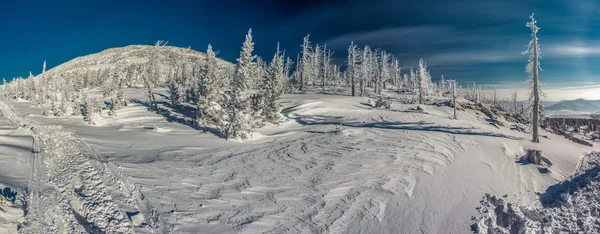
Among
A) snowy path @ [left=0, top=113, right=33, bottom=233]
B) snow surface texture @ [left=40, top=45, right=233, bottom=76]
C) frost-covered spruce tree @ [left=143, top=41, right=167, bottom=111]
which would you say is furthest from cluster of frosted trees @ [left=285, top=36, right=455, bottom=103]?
snow surface texture @ [left=40, top=45, right=233, bottom=76]

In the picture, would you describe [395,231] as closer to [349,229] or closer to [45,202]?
[349,229]

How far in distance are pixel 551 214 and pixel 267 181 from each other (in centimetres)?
958

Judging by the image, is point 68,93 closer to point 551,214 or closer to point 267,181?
point 267,181

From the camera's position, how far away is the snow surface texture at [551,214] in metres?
8.22

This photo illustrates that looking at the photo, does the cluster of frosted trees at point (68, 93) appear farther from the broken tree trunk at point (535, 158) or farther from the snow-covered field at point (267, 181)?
the broken tree trunk at point (535, 158)

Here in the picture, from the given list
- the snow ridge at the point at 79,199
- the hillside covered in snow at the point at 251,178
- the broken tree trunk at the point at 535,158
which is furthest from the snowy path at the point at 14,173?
the broken tree trunk at the point at 535,158

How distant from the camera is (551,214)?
8883 mm

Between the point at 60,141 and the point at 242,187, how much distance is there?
14.7 metres

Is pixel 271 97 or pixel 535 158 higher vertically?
pixel 271 97

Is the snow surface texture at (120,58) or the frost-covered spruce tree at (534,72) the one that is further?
the snow surface texture at (120,58)

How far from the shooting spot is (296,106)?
42.5 metres

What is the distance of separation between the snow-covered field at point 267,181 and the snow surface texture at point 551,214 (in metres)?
0.68

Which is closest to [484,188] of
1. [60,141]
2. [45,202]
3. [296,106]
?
[45,202]

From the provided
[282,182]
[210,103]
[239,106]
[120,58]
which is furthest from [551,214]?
[120,58]
